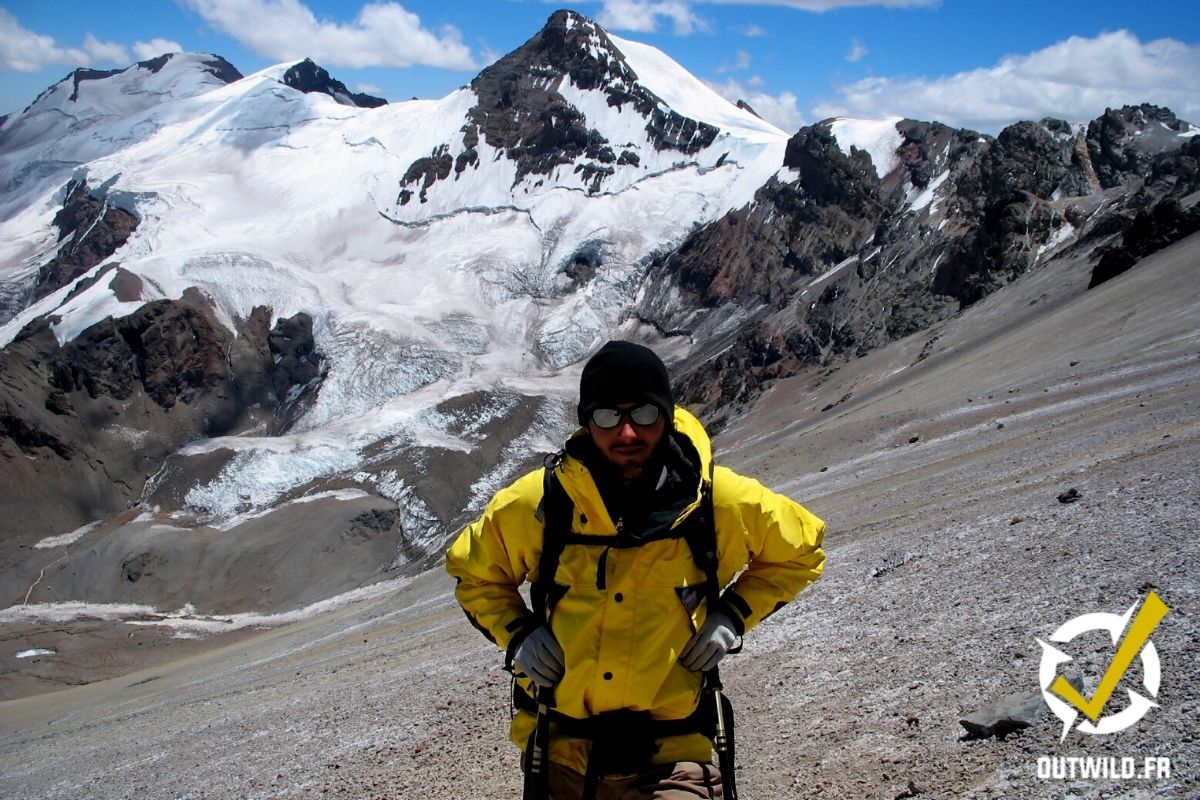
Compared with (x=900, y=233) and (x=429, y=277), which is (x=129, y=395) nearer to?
(x=429, y=277)

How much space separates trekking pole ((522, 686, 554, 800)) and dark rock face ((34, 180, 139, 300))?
10860 centimetres

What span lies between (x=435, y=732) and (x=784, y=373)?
1934 inches

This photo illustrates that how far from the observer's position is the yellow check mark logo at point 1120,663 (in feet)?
15.7

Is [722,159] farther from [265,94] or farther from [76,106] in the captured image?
[76,106]

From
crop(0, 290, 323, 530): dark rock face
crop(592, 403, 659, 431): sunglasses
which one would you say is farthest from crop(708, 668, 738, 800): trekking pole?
crop(0, 290, 323, 530): dark rock face

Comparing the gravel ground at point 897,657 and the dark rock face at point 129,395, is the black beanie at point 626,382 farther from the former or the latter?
the dark rock face at point 129,395

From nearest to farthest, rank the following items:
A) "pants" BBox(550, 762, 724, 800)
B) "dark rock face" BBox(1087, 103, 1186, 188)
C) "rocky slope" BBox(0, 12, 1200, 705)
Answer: "pants" BBox(550, 762, 724, 800)
"rocky slope" BBox(0, 12, 1200, 705)
"dark rock face" BBox(1087, 103, 1186, 188)

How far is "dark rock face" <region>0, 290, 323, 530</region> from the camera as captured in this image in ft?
196

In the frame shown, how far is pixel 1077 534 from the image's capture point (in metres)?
7.64

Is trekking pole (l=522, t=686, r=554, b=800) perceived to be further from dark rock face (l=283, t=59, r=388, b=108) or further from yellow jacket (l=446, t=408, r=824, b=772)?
dark rock face (l=283, t=59, r=388, b=108)

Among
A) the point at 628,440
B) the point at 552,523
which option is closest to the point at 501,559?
the point at 552,523

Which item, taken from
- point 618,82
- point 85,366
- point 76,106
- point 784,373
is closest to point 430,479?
point 784,373

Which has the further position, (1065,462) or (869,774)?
(1065,462)

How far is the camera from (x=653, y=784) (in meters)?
3.64
